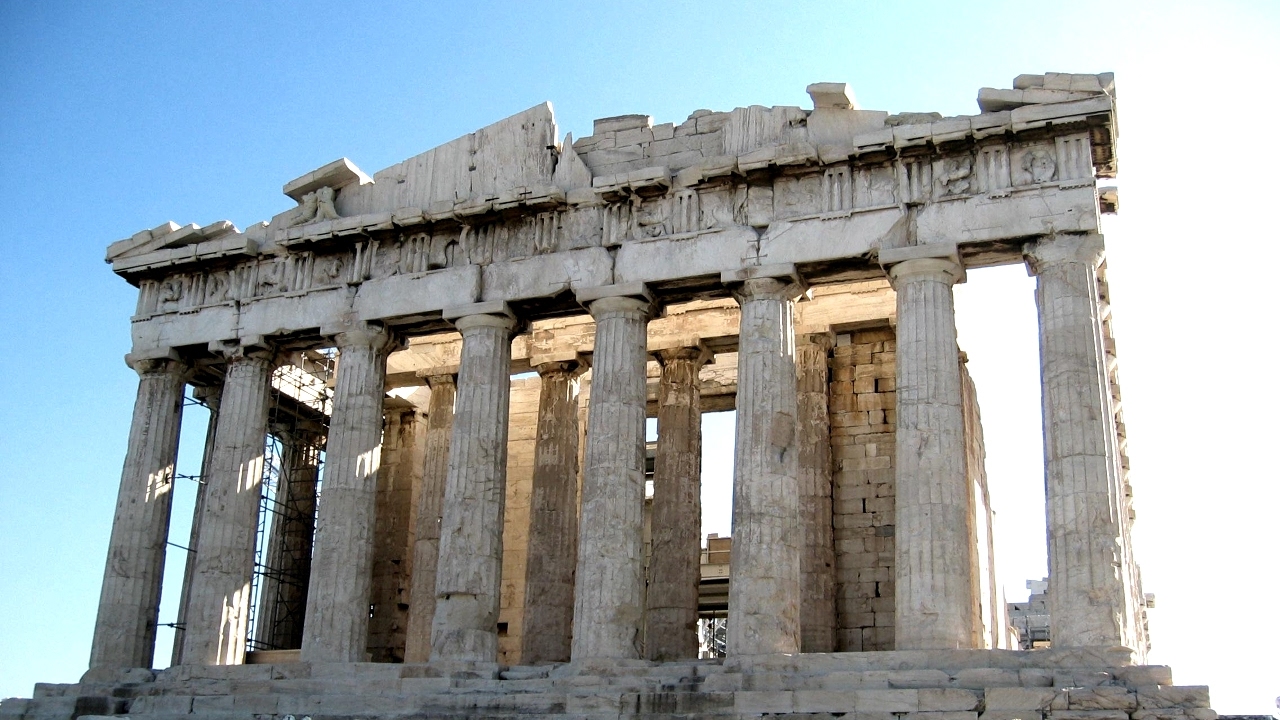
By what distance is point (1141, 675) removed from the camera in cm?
1762

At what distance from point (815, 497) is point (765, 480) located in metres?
3.54

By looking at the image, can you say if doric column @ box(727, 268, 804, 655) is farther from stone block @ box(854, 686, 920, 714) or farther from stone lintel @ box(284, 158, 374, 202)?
stone lintel @ box(284, 158, 374, 202)

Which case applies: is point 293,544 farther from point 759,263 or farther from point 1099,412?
point 1099,412

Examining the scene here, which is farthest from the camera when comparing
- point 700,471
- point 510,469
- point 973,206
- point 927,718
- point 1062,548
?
point 510,469

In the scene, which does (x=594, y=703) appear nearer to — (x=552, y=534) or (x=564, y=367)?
(x=552, y=534)

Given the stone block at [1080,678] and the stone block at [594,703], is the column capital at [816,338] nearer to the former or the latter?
the stone block at [594,703]

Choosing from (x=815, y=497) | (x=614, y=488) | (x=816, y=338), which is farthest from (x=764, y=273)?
(x=815, y=497)

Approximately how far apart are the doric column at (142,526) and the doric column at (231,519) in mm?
1136

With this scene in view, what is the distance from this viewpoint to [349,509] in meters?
24.0

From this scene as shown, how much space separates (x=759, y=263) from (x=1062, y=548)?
642cm

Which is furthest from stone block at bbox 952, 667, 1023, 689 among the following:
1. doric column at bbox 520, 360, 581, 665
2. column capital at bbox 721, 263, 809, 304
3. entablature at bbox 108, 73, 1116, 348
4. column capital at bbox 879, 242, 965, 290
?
doric column at bbox 520, 360, 581, 665

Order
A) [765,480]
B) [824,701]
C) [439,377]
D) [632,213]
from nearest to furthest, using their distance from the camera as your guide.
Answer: [824,701], [765,480], [632,213], [439,377]

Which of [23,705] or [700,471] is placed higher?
[700,471]

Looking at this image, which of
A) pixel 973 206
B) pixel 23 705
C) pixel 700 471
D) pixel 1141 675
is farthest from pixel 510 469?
pixel 1141 675
